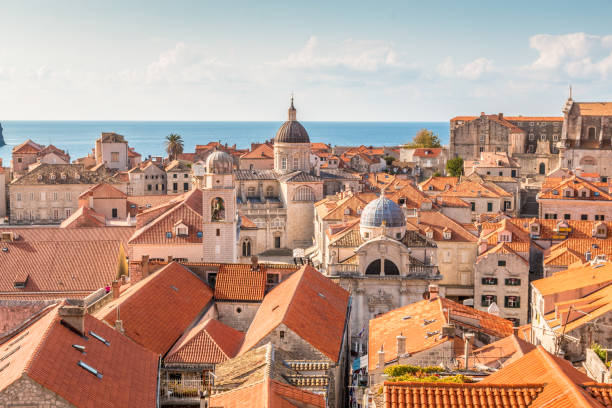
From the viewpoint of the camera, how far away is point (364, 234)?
157 feet

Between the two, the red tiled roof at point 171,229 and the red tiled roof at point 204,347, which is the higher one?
the red tiled roof at point 171,229

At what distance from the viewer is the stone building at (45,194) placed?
84.6 metres

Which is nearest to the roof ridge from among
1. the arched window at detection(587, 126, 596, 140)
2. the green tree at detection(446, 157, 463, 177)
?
the arched window at detection(587, 126, 596, 140)

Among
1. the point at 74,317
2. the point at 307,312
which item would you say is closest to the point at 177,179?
the point at 307,312

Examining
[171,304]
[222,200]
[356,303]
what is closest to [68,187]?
[222,200]

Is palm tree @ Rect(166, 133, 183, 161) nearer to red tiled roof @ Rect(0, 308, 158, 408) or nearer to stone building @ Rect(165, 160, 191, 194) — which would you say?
stone building @ Rect(165, 160, 191, 194)

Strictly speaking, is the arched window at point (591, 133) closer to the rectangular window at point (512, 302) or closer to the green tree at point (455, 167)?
the green tree at point (455, 167)

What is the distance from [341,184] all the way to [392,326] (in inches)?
1907

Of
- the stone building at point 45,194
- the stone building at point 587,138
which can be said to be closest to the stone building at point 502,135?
the stone building at point 587,138

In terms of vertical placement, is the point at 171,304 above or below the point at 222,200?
below

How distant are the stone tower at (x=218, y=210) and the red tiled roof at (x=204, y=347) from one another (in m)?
15.0

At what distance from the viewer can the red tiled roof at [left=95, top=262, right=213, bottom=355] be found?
94.6 feet

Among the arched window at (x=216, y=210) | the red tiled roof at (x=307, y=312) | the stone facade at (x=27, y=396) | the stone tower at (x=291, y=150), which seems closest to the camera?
the stone facade at (x=27, y=396)

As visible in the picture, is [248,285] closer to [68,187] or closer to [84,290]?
[84,290]
